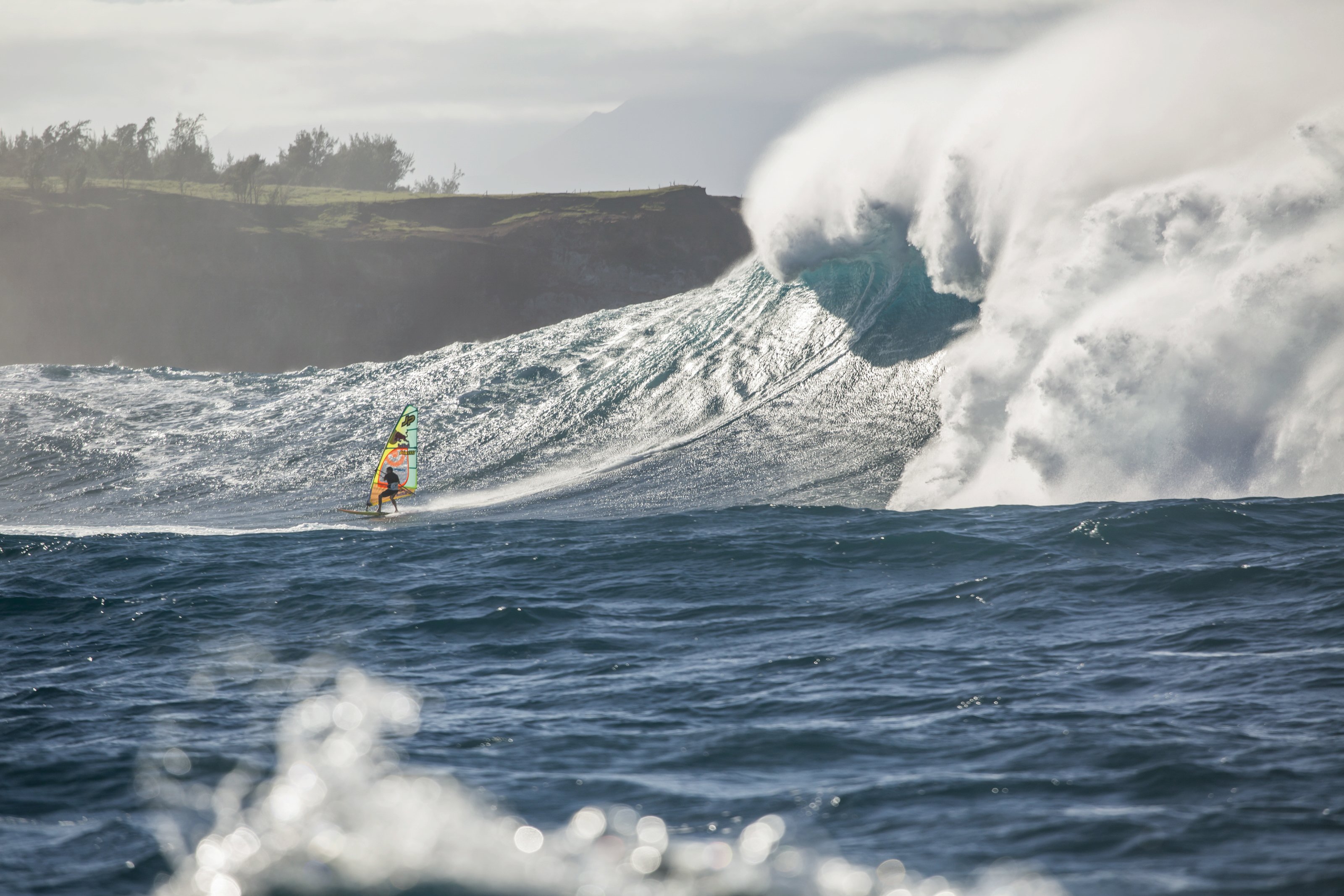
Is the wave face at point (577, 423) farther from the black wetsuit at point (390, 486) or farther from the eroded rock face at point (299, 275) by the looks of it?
the eroded rock face at point (299, 275)

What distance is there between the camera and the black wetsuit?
18.0 metres

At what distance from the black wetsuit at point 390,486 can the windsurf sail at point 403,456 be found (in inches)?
1.7

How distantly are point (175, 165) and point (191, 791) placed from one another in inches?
4304

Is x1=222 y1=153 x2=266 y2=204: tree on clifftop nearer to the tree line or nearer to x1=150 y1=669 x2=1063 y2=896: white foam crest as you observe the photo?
the tree line

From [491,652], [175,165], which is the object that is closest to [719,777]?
[491,652]

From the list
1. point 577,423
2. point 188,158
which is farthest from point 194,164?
point 577,423

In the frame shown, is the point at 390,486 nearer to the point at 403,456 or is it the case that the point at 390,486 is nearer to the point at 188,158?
the point at 403,456

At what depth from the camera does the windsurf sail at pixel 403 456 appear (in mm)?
18062

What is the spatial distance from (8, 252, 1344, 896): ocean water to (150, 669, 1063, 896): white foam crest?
0.02 m

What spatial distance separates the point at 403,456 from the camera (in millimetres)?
18391

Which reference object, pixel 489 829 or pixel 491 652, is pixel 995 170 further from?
pixel 489 829

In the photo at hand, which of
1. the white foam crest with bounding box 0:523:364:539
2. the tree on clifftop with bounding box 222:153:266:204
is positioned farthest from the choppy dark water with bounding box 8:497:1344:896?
the tree on clifftop with bounding box 222:153:266:204

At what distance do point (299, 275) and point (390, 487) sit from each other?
4814 cm

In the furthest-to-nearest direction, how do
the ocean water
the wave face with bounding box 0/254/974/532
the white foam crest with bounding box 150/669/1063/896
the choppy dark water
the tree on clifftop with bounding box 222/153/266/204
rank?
1. the tree on clifftop with bounding box 222/153/266/204
2. the wave face with bounding box 0/254/974/532
3. the choppy dark water
4. the ocean water
5. the white foam crest with bounding box 150/669/1063/896
